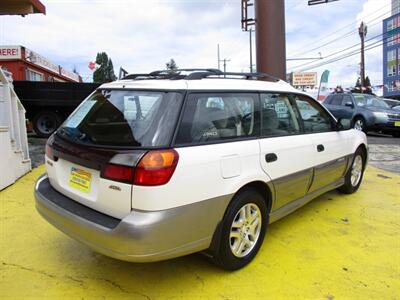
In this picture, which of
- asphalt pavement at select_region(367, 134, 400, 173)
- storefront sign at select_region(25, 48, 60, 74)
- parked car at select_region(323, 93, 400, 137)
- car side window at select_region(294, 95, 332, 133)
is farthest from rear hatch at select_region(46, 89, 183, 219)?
storefront sign at select_region(25, 48, 60, 74)

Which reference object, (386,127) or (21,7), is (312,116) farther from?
(386,127)

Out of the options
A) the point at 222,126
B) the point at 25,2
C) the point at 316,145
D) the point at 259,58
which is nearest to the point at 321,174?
the point at 316,145

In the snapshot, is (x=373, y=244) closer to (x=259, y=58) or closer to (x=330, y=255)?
(x=330, y=255)

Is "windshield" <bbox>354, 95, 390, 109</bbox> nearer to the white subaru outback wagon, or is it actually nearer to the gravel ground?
the gravel ground

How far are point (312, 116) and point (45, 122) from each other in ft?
34.6

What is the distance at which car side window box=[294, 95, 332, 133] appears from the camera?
4246mm

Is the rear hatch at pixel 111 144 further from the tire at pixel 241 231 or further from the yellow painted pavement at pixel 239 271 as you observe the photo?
the tire at pixel 241 231

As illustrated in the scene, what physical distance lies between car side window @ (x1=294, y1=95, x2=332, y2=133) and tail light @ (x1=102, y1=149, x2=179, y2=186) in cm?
212

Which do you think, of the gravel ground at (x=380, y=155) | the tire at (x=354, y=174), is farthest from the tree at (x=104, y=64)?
the tire at (x=354, y=174)

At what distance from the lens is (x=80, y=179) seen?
9.73 feet

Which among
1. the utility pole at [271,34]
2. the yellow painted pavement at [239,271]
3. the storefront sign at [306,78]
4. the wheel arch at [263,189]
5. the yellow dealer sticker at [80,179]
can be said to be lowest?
the yellow painted pavement at [239,271]

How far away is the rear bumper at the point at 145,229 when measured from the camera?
2529 mm

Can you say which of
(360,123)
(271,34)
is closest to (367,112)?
(360,123)

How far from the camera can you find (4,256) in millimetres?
3545
